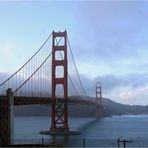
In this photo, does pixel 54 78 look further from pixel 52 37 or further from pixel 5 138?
pixel 5 138

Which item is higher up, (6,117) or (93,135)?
(6,117)

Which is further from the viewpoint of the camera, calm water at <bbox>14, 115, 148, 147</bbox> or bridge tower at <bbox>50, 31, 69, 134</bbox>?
bridge tower at <bbox>50, 31, 69, 134</bbox>

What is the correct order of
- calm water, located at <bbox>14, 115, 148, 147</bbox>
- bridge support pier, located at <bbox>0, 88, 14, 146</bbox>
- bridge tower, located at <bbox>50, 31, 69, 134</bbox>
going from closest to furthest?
bridge support pier, located at <bbox>0, 88, 14, 146</bbox> < calm water, located at <bbox>14, 115, 148, 147</bbox> < bridge tower, located at <bbox>50, 31, 69, 134</bbox>

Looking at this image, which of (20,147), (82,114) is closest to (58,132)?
(20,147)

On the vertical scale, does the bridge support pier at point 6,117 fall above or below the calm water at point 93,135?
above

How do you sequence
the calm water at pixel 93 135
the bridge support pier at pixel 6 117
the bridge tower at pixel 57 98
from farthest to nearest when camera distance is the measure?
the bridge tower at pixel 57 98, the calm water at pixel 93 135, the bridge support pier at pixel 6 117

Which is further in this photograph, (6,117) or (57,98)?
(57,98)

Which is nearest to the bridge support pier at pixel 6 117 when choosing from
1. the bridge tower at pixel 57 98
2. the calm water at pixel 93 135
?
the calm water at pixel 93 135

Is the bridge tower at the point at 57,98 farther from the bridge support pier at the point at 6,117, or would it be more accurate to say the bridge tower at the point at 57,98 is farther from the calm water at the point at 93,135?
the bridge support pier at the point at 6,117

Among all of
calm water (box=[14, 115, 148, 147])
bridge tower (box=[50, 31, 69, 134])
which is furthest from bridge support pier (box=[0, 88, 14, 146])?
bridge tower (box=[50, 31, 69, 134])

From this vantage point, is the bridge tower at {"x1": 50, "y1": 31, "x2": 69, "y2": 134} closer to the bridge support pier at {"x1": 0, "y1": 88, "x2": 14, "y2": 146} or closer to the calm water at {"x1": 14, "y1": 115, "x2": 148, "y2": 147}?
the calm water at {"x1": 14, "y1": 115, "x2": 148, "y2": 147}

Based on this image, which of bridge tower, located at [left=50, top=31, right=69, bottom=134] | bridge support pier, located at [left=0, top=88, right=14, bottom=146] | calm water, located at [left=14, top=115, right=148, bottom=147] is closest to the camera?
bridge support pier, located at [left=0, top=88, right=14, bottom=146]

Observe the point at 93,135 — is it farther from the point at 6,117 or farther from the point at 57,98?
the point at 6,117
